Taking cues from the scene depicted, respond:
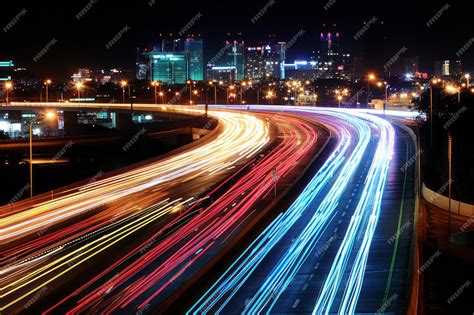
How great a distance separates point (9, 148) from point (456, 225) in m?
40.4

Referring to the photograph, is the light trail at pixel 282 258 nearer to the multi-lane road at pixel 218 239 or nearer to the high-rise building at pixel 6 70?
the multi-lane road at pixel 218 239

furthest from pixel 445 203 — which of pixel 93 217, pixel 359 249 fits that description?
pixel 93 217

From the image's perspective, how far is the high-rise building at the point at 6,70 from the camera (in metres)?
160

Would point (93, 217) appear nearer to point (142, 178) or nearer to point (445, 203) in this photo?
point (142, 178)

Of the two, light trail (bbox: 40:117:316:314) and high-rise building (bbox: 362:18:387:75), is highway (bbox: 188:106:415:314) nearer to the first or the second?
light trail (bbox: 40:117:316:314)

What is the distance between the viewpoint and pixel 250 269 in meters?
18.9

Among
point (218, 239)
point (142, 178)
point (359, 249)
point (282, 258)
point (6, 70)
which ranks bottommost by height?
point (282, 258)

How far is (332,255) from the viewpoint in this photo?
66.1 feet

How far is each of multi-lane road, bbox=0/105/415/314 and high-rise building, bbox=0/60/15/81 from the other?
129844mm

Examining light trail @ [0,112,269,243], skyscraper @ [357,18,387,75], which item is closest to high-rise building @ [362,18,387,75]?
skyscraper @ [357,18,387,75]

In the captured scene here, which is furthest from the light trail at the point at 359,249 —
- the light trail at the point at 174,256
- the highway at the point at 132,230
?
the light trail at the point at 174,256

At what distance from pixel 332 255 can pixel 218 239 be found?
3.54m

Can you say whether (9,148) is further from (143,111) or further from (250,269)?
(250,269)

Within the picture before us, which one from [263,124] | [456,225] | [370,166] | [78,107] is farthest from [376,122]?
[78,107]
